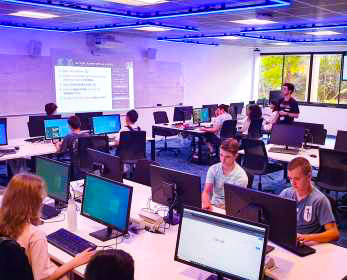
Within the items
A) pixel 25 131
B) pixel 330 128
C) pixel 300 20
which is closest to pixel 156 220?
pixel 300 20

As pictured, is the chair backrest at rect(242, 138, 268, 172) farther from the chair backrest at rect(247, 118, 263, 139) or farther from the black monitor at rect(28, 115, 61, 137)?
the black monitor at rect(28, 115, 61, 137)

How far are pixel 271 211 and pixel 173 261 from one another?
0.69 metres

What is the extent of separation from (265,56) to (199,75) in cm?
316

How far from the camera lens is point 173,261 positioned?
2.46 m

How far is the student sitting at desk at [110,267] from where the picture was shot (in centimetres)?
142

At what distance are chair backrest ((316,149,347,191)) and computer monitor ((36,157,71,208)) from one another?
3.34 metres

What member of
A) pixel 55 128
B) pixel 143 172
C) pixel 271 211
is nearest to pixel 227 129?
pixel 55 128

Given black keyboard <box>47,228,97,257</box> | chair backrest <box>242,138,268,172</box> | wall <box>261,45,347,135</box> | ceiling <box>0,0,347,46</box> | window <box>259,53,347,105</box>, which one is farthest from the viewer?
window <box>259,53,347,105</box>

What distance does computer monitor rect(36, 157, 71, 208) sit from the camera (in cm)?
317

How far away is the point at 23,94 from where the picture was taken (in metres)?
8.39

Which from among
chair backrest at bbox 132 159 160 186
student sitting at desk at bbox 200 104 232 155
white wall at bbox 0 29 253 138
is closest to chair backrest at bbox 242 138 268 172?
student sitting at desk at bbox 200 104 232 155

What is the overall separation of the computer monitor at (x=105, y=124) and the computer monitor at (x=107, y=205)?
4.17 metres

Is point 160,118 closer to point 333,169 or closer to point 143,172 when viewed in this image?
point 333,169

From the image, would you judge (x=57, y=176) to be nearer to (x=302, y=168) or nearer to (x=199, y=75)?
(x=302, y=168)
